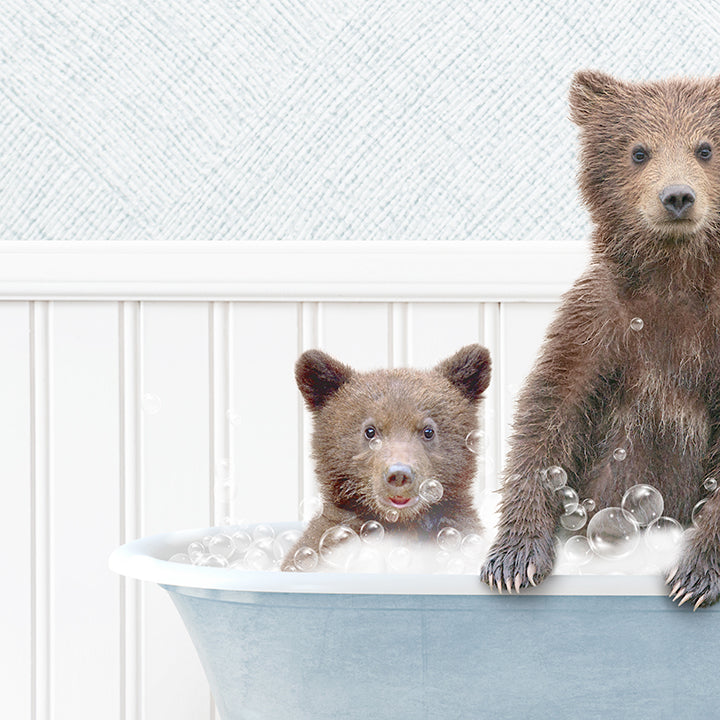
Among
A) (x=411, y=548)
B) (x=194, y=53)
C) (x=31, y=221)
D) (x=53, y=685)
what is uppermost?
(x=194, y=53)

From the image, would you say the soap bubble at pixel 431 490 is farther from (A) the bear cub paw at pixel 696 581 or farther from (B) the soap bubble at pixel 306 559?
(A) the bear cub paw at pixel 696 581

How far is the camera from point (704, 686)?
83cm

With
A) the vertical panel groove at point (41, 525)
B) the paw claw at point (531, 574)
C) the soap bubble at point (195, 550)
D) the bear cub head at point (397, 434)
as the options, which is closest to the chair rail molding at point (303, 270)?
the vertical panel groove at point (41, 525)

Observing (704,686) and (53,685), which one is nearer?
(704,686)

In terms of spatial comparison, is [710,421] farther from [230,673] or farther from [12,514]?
[12,514]

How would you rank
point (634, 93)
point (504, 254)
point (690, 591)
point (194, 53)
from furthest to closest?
point (194, 53) < point (504, 254) < point (634, 93) < point (690, 591)

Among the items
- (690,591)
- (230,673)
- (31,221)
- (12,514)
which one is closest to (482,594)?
(690,591)

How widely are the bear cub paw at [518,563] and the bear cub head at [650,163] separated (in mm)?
272

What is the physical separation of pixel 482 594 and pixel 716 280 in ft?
1.14

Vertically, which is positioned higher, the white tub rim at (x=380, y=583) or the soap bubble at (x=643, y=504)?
the soap bubble at (x=643, y=504)

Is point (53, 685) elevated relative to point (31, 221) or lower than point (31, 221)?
lower

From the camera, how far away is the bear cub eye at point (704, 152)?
0.85 metres

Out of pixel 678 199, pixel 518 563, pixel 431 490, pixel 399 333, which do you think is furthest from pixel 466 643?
pixel 399 333

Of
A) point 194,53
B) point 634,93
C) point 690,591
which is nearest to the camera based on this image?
point 690,591
